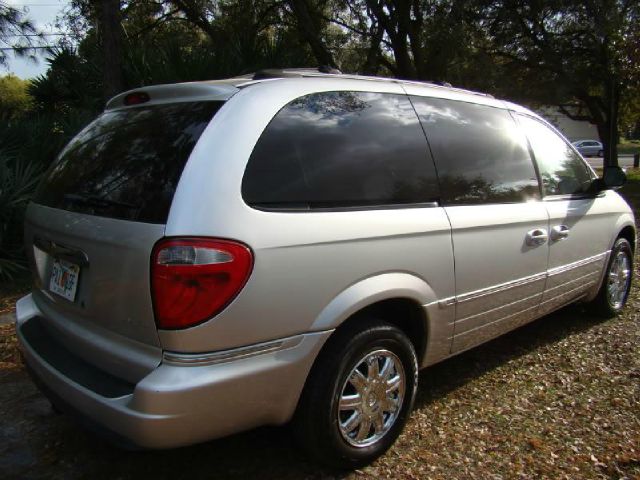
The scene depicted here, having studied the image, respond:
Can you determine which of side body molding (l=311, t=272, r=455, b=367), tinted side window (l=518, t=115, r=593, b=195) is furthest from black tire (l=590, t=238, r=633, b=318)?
side body molding (l=311, t=272, r=455, b=367)

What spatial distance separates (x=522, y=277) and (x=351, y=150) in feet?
4.96

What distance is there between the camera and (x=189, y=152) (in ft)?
7.41

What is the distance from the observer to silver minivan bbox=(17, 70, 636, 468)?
213 centimetres

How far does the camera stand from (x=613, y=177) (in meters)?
4.37

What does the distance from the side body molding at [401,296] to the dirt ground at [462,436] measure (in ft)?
1.49

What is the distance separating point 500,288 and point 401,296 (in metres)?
0.90

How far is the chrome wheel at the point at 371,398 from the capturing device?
8.63 feet

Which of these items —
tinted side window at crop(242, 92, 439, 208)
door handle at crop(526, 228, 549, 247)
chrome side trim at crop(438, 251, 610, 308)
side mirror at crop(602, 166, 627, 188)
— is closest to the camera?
tinted side window at crop(242, 92, 439, 208)

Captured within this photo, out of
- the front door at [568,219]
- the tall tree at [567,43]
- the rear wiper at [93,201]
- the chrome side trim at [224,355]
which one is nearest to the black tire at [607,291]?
the front door at [568,219]

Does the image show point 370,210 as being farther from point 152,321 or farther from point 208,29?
point 208,29

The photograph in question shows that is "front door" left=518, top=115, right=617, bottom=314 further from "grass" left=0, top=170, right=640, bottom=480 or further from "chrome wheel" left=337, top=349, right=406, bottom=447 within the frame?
"chrome wheel" left=337, top=349, right=406, bottom=447

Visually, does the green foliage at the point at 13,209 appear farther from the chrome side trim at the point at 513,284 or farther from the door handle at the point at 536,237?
the door handle at the point at 536,237

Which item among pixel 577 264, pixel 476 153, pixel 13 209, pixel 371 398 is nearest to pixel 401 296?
pixel 371 398

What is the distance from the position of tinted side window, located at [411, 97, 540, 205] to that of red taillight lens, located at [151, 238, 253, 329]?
1423mm
